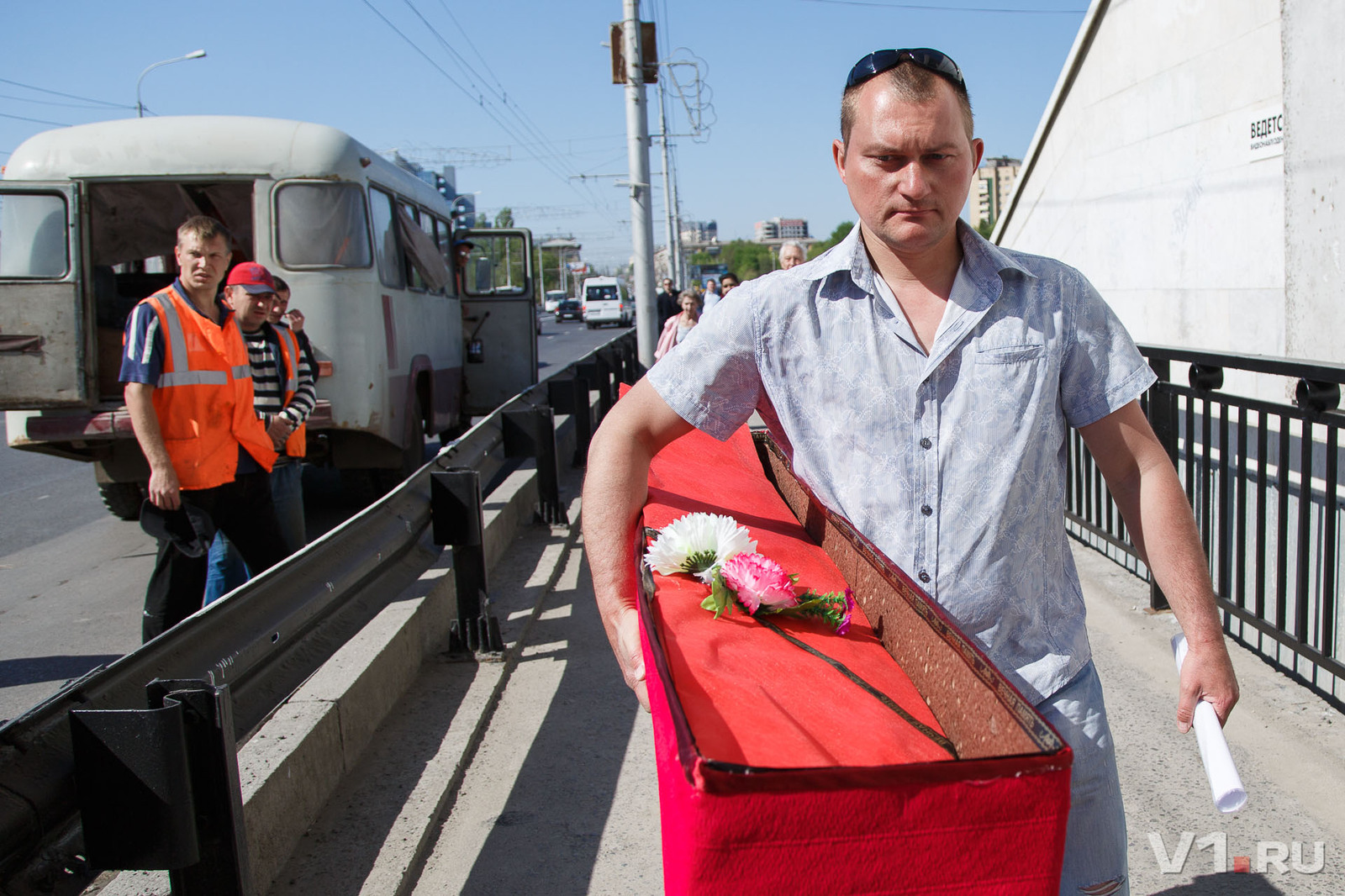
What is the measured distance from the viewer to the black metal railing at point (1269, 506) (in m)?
3.91

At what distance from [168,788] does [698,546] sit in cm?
106

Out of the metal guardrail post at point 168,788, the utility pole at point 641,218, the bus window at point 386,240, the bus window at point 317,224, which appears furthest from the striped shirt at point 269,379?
the utility pole at point 641,218

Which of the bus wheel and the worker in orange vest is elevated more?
the worker in orange vest

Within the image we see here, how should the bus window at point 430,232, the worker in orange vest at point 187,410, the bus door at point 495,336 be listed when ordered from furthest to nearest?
1. the bus door at point 495,336
2. the bus window at point 430,232
3. the worker in orange vest at point 187,410

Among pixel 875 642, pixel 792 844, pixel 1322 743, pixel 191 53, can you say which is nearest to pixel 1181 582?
pixel 875 642

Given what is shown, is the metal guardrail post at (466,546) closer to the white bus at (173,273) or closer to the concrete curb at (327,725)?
the concrete curb at (327,725)

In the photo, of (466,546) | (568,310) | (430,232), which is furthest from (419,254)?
(568,310)

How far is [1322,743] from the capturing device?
12.3 feet

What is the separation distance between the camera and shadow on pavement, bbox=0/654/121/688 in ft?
18.1

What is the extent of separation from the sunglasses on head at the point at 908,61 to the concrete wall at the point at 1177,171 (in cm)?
516

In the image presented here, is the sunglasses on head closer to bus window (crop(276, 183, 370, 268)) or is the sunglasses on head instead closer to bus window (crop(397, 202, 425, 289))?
bus window (crop(276, 183, 370, 268))

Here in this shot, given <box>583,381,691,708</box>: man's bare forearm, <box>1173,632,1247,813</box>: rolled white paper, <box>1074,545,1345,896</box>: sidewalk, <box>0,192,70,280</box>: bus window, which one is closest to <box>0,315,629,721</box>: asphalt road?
<box>0,192,70,280</box>: bus window

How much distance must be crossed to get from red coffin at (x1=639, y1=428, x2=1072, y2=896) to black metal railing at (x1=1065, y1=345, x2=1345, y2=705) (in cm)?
264

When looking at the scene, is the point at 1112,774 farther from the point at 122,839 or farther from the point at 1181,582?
the point at 122,839
